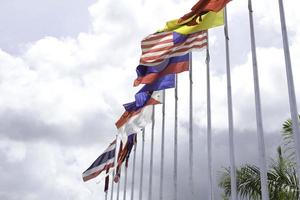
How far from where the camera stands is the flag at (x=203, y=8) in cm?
2066

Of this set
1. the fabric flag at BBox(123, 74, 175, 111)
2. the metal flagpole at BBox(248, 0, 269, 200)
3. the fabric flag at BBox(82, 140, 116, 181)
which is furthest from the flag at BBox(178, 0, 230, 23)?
the fabric flag at BBox(82, 140, 116, 181)

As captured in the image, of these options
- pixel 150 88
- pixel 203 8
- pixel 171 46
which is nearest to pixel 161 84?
pixel 150 88

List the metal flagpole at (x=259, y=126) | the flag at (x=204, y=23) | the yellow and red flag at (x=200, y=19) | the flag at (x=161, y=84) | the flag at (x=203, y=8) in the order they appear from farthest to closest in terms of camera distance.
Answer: the flag at (x=161, y=84), the flag at (x=204, y=23), the yellow and red flag at (x=200, y=19), the flag at (x=203, y=8), the metal flagpole at (x=259, y=126)

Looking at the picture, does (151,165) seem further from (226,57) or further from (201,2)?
(201,2)

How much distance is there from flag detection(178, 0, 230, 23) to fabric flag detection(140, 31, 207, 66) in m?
2.03

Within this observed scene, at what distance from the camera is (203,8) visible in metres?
21.0

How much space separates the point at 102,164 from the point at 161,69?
1518cm

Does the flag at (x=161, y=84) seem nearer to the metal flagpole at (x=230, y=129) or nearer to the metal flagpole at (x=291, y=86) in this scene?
the metal flagpole at (x=230, y=129)

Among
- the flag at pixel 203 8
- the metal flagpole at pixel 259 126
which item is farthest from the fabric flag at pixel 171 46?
the metal flagpole at pixel 259 126

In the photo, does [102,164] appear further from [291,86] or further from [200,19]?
[291,86]

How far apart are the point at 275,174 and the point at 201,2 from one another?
27.0 feet

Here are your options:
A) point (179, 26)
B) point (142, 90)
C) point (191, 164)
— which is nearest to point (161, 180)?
point (191, 164)

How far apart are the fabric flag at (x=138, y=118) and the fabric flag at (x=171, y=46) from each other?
16.7 ft

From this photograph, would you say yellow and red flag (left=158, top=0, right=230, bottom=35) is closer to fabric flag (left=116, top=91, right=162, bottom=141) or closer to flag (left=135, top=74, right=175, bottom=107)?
flag (left=135, top=74, right=175, bottom=107)
